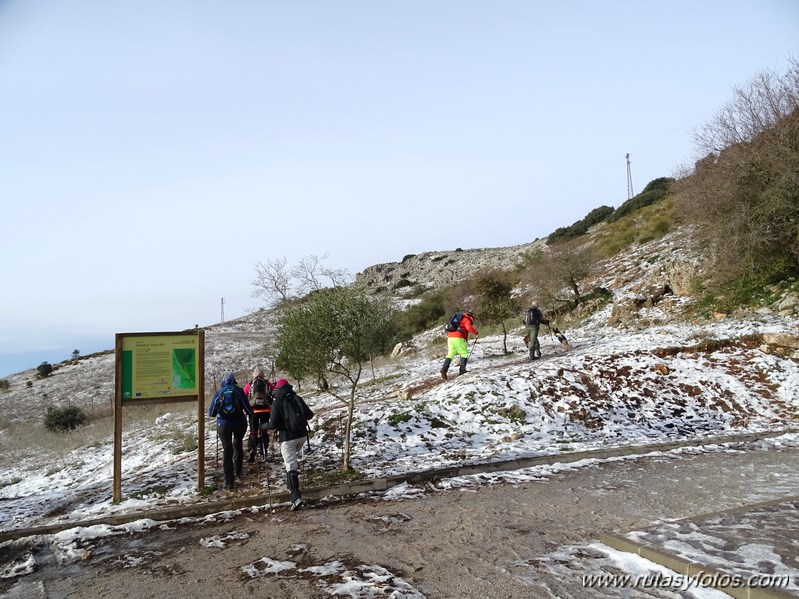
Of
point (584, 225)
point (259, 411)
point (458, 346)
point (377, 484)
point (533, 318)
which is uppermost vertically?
point (584, 225)

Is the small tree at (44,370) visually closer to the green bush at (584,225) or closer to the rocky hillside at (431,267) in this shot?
the rocky hillside at (431,267)

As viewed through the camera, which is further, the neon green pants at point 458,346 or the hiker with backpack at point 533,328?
the hiker with backpack at point 533,328

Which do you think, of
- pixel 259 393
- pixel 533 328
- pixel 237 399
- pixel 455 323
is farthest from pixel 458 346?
pixel 237 399

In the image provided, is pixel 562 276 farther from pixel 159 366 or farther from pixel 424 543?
pixel 424 543

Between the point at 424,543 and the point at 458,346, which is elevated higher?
the point at 458,346

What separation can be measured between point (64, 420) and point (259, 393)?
20.4 metres

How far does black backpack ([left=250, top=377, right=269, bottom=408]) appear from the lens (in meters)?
10.8

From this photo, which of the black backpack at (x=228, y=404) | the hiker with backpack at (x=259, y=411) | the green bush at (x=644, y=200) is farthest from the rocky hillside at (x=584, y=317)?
the green bush at (x=644, y=200)

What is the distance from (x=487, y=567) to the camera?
207 inches

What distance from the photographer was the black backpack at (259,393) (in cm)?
1080

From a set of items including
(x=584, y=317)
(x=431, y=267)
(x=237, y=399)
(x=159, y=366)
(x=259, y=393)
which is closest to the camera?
(x=159, y=366)

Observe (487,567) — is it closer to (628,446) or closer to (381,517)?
(381,517)

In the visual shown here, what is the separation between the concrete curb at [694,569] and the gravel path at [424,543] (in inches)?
7.9

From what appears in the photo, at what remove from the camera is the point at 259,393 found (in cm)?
1094
